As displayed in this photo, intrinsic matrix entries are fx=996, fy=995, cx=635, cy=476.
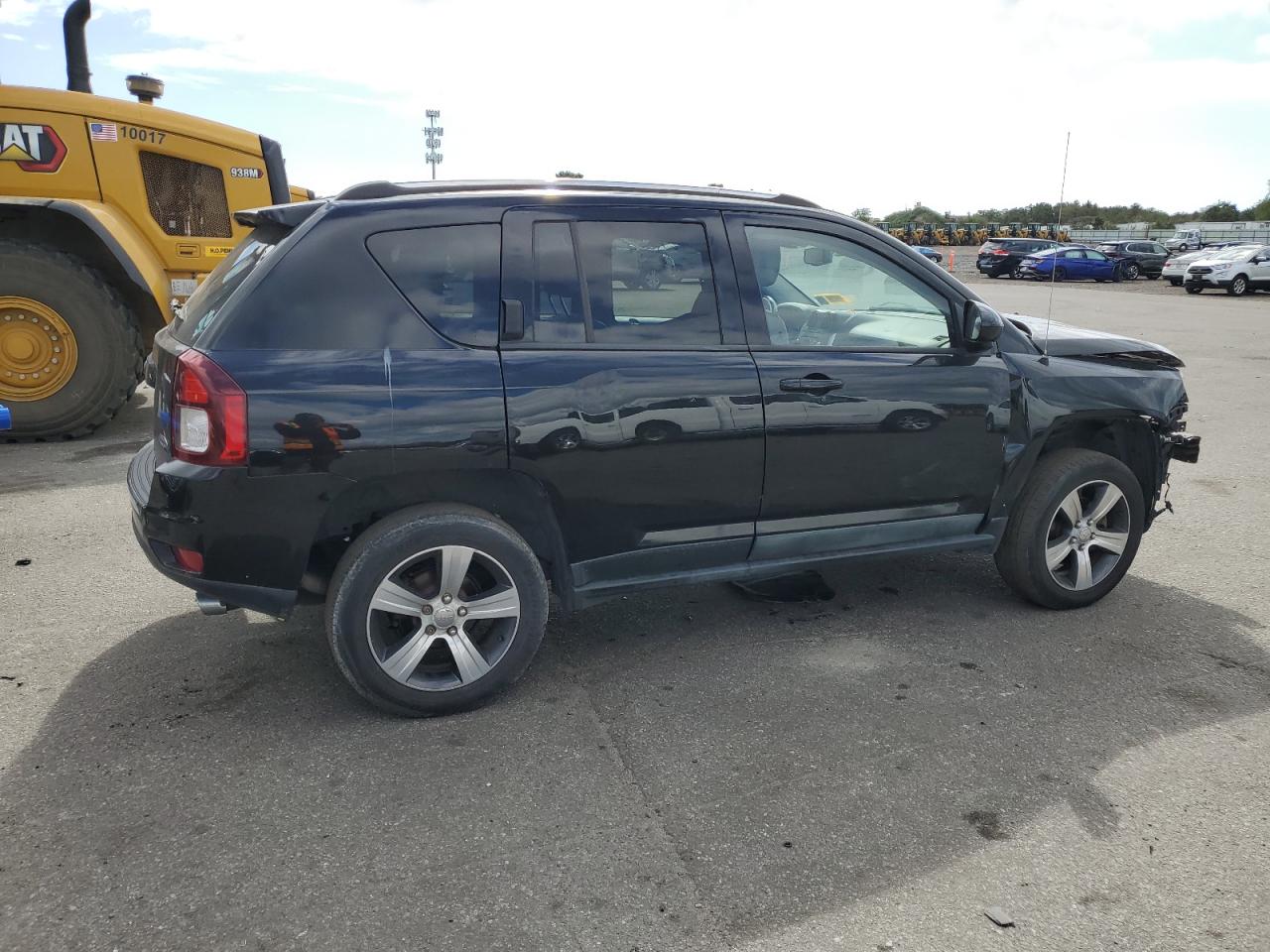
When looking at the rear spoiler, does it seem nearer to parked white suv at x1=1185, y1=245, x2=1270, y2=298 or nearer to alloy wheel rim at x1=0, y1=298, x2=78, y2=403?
alloy wheel rim at x1=0, y1=298, x2=78, y2=403

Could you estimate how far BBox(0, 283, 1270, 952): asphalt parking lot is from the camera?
2559 mm

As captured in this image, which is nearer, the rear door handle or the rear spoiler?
the rear spoiler

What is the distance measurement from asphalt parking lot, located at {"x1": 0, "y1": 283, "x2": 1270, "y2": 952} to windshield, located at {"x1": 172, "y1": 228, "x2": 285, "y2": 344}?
4.34 feet

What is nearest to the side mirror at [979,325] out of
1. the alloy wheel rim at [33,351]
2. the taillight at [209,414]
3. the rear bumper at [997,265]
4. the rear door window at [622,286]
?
the rear door window at [622,286]

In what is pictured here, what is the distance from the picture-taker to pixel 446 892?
262 cm

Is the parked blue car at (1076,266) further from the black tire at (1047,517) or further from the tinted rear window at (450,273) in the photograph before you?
the tinted rear window at (450,273)

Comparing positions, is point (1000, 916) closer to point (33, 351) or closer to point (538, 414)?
point (538, 414)

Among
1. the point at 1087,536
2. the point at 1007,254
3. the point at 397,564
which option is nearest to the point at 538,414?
the point at 397,564

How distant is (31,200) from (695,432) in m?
6.11

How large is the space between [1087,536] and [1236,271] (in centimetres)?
3077

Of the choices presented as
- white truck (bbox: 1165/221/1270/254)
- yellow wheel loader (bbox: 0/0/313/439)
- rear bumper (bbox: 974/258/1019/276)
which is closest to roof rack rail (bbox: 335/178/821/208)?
yellow wheel loader (bbox: 0/0/313/439)

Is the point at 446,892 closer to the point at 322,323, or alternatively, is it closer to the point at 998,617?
the point at 322,323

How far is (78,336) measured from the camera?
24.5 feet

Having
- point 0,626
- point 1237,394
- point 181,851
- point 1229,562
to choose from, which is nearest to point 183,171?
point 0,626
